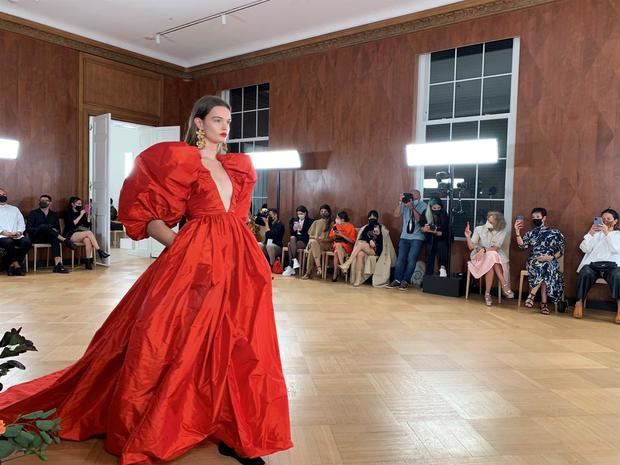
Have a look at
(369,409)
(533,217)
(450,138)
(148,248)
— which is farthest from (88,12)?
(369,409)

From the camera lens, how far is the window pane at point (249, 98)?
28.6 feet

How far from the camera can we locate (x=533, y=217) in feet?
17.9

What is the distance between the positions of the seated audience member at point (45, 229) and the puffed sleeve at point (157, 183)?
18.7ft

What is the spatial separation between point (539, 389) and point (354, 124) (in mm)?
5215

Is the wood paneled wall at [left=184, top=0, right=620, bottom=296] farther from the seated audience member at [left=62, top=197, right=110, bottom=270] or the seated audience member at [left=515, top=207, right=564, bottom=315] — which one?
the seated audience member at [left=62, top=197, right=110, bottom=270]

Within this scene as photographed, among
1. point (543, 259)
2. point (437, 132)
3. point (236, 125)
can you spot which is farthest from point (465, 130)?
point (236, 125)

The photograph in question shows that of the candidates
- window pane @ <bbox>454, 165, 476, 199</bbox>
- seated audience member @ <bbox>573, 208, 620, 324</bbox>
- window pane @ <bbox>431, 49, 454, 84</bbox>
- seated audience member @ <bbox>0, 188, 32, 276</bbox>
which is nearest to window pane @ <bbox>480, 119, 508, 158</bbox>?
window pane @ <bbox>454, 165, 476, 199</bbox>

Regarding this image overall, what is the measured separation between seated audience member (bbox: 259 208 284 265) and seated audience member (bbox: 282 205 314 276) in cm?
22

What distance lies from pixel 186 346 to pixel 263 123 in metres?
7.23

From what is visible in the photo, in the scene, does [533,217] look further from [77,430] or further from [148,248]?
[148,248]

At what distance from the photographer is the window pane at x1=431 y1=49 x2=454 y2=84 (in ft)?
21.7

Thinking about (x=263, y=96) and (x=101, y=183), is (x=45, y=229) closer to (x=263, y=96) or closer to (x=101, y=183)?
(x=101, y=183)

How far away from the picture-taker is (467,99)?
6477 millimetres

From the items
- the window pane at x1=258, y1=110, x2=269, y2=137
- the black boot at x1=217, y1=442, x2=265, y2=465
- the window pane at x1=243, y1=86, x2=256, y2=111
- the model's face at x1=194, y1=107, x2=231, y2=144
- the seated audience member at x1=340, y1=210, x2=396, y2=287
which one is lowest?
the black boot at x1=217, y1=442, x2=265, y2=465
